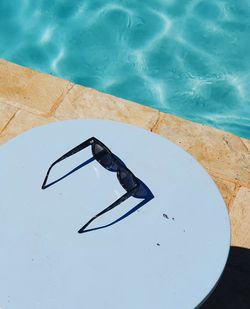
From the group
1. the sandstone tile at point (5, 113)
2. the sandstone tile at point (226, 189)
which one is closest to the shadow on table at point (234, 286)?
the sandstone tile at point (226, 189)

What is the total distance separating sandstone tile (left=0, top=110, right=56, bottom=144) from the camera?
4.69m

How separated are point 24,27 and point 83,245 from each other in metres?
4.37

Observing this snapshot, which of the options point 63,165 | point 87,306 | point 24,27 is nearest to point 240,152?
point 63,165

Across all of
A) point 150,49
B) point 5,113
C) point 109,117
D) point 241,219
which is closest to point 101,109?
point 109,117

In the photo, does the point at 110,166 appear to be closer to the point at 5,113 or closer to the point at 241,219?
the point at 241,219

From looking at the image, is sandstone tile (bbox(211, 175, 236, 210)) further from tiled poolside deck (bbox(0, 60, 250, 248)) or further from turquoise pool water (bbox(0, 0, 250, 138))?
turquoise pool water (bbox(0, 0, 250, 138))

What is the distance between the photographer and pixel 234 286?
155 inches

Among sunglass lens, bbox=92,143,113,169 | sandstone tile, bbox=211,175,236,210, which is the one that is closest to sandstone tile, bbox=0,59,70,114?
sandstone tile, bbox=211,175,236,210

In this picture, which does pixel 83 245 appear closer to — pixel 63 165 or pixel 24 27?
pixel 63 165

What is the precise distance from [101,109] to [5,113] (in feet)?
2.51

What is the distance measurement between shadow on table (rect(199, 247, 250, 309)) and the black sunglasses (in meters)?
1.21

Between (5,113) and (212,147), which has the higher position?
(5,113)

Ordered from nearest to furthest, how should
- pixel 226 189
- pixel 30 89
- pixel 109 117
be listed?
1. pixel 226 189
2. pixel 109 117
3. pixel 30 89

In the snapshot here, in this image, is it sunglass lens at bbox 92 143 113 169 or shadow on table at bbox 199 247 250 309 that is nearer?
sunglass lens at bbox 92 143 113 169
